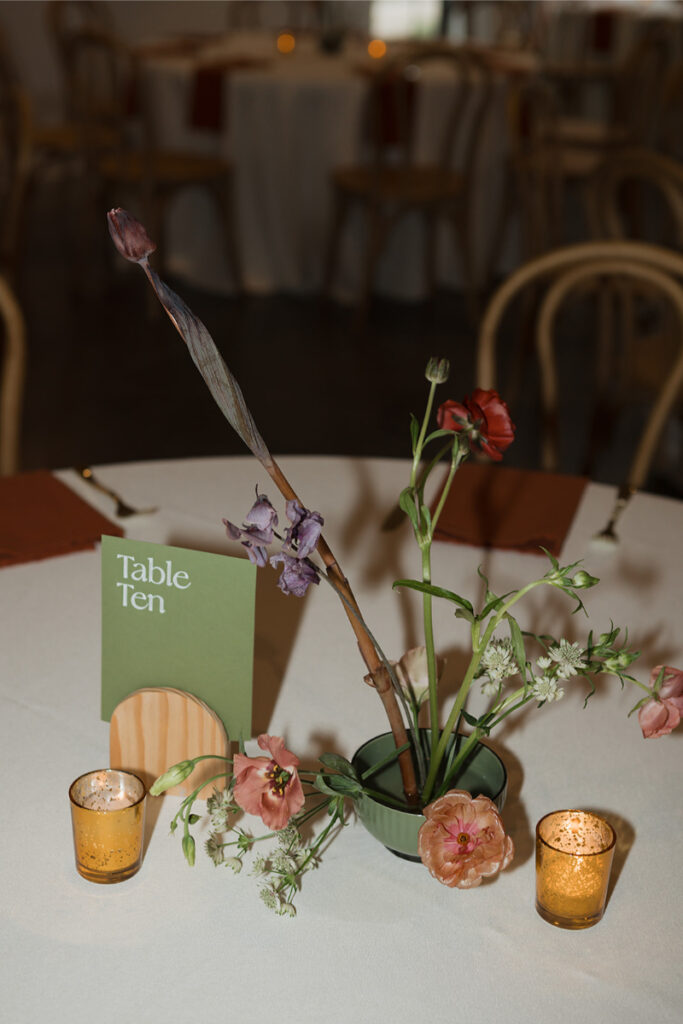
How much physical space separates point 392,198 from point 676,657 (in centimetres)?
356

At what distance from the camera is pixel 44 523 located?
4.06 ft

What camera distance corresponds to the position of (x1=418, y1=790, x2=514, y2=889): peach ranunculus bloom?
2.10 feet

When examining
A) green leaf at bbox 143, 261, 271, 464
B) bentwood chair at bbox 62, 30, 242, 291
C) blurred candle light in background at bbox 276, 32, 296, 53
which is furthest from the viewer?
blurred candle light in background at bbox 276, 32, 296, 53

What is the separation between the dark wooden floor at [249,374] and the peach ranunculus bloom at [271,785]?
250 cm

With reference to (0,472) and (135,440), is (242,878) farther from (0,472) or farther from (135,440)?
(135,440)

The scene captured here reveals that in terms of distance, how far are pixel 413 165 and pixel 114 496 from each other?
3.68 metres

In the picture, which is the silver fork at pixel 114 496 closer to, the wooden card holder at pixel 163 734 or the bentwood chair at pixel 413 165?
the wooden card holder at pixel 163 734

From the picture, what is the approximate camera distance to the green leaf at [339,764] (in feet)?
2.33

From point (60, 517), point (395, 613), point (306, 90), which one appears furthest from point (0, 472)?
point (306, 90)

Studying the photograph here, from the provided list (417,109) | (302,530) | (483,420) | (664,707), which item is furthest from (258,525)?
(417,109)

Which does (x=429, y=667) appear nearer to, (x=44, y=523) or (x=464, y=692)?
(x=464, y=692)

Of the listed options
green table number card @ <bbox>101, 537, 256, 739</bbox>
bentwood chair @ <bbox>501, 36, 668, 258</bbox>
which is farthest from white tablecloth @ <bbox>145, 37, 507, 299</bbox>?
green table number card @ <bbox>101, 537, 256, 739</bbox>

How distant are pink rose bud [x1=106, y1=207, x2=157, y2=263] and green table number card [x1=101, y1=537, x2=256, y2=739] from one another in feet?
0.79

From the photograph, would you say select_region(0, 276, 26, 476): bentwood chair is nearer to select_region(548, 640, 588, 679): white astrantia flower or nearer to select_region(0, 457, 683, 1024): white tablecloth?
select_region(0, 457, 683, 1024): white tablecloth
